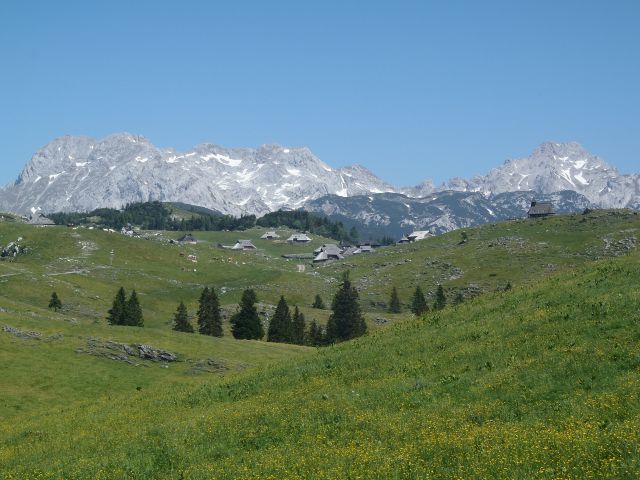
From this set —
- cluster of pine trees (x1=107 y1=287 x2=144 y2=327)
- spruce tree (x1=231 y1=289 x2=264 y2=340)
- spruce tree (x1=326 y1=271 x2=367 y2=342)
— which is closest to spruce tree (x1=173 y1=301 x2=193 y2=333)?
cluster of pine trees (x1=107 y1=287 x2=144 y2=327)

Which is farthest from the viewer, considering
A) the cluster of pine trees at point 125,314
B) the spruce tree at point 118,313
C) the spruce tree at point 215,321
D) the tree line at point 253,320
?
the spruce tree at point 215,321

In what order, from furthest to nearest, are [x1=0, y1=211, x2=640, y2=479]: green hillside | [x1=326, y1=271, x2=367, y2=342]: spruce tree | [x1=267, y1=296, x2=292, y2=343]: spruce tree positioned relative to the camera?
[x1=326, y1=271, x2=367, y2=342]: spruce tree
[x1=267, y1=296, x2=292, y2=343]: spruce tree
[x1=0, y1=211, x2=640, y2=479]: green hillside

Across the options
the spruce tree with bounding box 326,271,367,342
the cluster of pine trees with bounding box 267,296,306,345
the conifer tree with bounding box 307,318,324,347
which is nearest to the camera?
the cluster of pine trees with bounding box 267,296,306,345

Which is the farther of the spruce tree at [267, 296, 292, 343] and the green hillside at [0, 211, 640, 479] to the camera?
the spruce tree at [267, 296, 292, 343]

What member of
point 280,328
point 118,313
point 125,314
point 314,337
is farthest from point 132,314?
point 314,337

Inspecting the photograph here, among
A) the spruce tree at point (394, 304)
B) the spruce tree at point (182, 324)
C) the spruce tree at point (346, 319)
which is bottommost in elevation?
the spruce tree at point (182, 324)

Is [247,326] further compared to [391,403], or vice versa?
[247,326]

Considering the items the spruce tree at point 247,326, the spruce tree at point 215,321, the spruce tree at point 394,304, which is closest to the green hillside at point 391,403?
the spruce tree at point 247,326

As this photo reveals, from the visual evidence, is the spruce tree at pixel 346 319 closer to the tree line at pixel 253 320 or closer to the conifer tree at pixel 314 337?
the tree line at pixel 253 320

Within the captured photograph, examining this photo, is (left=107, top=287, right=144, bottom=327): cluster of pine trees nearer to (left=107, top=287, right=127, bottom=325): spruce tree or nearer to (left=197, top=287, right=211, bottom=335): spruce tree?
(left=107, top=287, right=127, bottom=325): spruce tree

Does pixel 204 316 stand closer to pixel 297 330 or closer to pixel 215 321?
pixel 215 321

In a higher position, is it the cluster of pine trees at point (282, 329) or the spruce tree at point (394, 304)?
the spruce tree at point (394, 304)

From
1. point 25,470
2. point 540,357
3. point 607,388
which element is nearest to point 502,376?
point 540,357

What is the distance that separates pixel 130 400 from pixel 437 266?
15814cm
